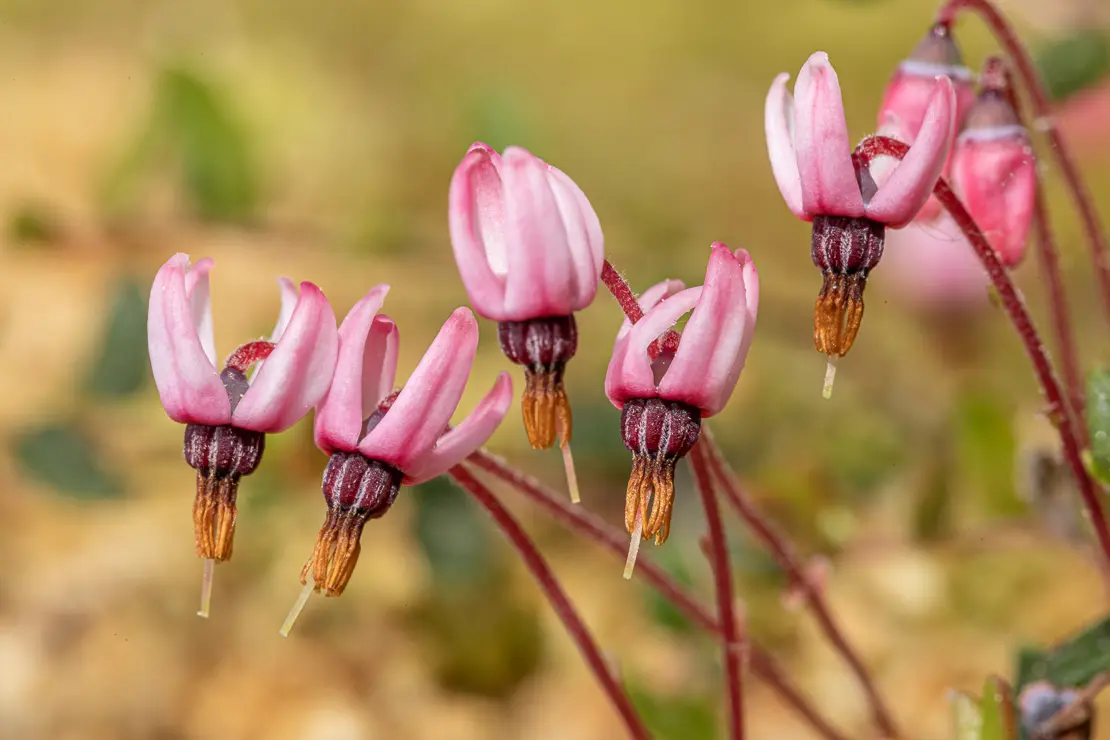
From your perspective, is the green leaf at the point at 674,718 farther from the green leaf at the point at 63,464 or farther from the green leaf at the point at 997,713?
the green leaf at the point at 63,464

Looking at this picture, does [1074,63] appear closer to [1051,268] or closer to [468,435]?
[1051,268]

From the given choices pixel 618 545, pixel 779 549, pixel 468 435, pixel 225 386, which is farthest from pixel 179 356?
pixel 779 549

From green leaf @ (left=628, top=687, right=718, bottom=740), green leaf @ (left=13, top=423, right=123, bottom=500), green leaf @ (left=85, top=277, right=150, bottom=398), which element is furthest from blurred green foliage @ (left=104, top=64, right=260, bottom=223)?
green leaf @ (left=628, top=687, right=718, bottom=740)

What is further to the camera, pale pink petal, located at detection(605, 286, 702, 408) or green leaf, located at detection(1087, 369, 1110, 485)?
green leaf, located at detection(1087, 369, 1110, 485)

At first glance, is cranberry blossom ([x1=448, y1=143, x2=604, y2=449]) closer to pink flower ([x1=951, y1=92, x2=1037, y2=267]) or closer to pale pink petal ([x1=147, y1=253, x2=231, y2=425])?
pale pink petal ([x1=147, y1=253, x2=231, y2=425])

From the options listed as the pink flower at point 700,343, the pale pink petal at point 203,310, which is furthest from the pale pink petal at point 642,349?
the pale pink petal at point 203,310

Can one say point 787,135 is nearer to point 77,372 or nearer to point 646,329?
point 646,329

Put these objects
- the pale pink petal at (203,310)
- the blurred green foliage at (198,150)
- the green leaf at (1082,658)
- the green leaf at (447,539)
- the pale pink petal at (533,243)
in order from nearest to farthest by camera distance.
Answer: the pale pink petal at (533,243) → the pale pink petal at (203,310) → the green leaf at (1082,658) → the green leaf at (447,539) → the blurred green foliage at (198,150)
